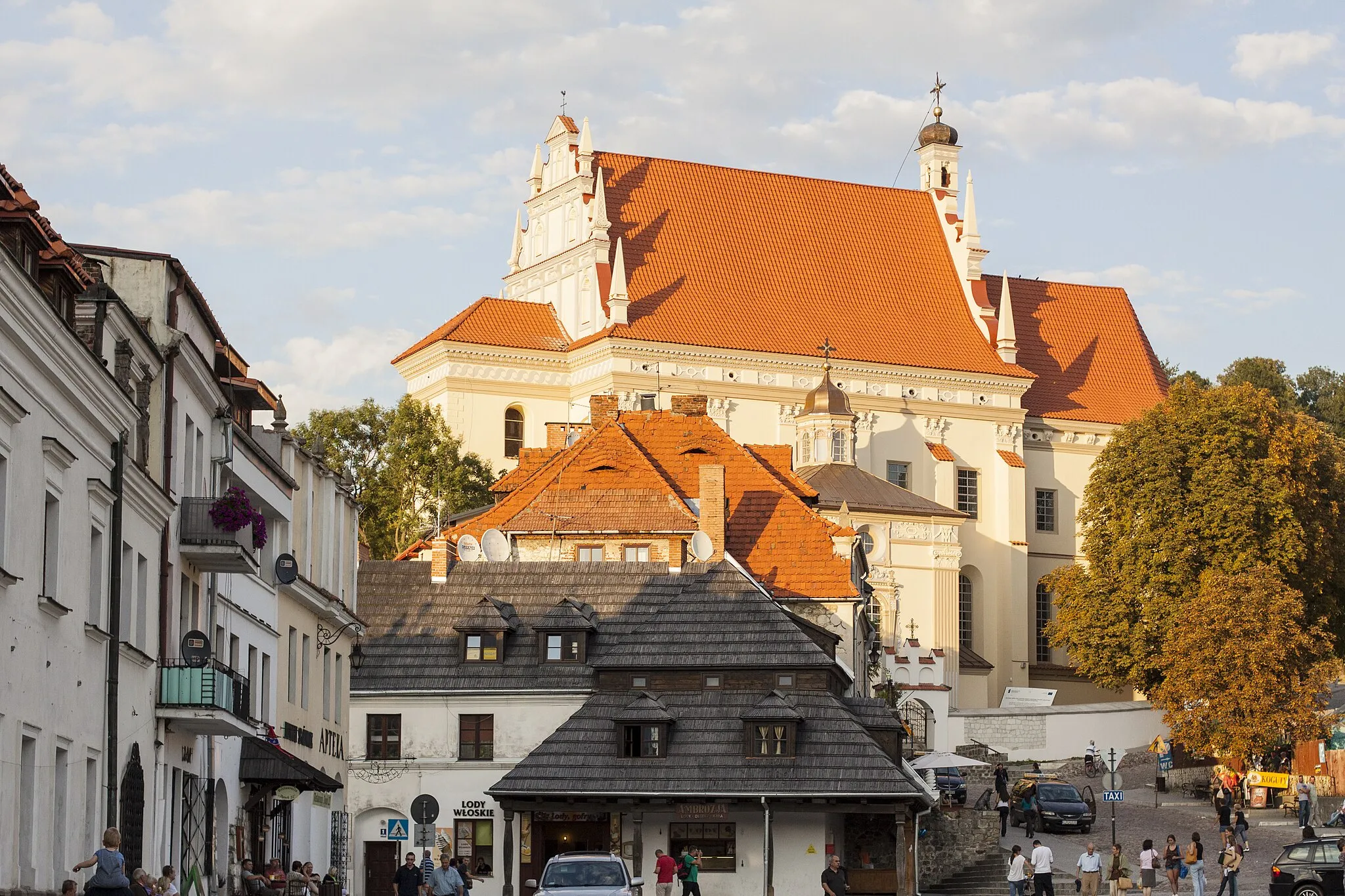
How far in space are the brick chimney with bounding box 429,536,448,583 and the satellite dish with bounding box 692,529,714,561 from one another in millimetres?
6704

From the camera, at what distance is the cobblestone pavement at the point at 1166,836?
156 ft

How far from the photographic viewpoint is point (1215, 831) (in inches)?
2245

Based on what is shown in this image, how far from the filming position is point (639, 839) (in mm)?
44438

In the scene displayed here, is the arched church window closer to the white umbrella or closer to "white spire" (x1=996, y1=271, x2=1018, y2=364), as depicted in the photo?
"white spire" (x1=996, y1=271, x2=1018, y2=364)

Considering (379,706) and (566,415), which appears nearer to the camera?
(379,706)

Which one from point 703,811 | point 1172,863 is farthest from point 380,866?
point 1172,863

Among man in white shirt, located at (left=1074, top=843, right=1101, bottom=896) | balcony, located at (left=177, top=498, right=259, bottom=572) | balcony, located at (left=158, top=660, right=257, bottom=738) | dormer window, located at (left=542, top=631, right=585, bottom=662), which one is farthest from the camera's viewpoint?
dormer window, located at (left=542, top=631, right=585, bottom=662)

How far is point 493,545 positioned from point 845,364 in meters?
40.9

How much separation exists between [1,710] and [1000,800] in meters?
42.7

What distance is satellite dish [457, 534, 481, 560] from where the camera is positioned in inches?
2259

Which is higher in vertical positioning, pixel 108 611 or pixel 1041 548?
pixel 1041 548

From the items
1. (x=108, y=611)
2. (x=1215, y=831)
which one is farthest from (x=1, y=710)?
(x=1215, y=831)

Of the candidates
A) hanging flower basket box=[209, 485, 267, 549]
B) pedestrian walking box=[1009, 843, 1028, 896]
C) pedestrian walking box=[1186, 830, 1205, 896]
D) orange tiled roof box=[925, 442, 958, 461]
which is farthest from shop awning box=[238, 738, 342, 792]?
orange tiled roof box=[925, 442, 958, 461]

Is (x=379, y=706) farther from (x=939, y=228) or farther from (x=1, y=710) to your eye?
(x=939, y=228)
